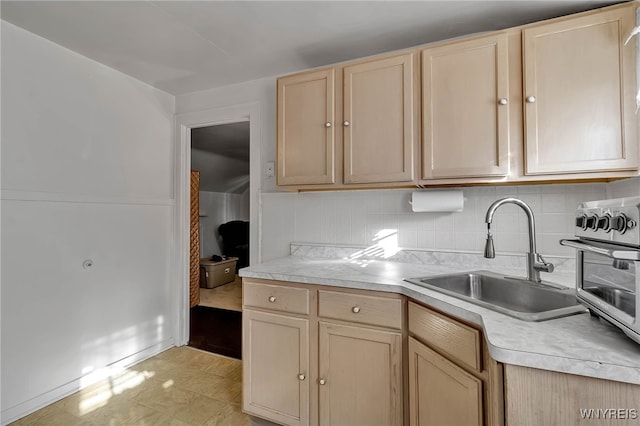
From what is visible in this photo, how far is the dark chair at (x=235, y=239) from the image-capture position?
18.3ft

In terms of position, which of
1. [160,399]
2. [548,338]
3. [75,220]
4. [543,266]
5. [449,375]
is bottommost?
[160,399]

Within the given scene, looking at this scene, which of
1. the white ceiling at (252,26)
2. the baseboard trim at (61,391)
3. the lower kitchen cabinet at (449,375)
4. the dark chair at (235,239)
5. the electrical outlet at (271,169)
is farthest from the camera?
the dark chair at (235,239)

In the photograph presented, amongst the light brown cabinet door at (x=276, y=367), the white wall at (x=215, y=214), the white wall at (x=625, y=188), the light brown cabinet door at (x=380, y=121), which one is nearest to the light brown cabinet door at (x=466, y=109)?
the light brown cabinet door at (x=380, y=121)

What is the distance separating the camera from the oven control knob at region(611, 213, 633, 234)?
2.34 ft

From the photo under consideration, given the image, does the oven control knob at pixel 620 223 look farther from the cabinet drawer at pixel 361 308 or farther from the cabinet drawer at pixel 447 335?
the cabinet drawer at pixel 361 308

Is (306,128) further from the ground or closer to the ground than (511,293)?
further from the ground

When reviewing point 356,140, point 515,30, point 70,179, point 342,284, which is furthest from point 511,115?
point 70,179

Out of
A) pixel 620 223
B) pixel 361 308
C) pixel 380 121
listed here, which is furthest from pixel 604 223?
pixel 380 121

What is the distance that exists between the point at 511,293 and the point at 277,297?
114 centimetres

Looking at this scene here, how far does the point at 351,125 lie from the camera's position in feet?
5.72

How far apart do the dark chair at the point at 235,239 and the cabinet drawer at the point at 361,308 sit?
14.4 feet

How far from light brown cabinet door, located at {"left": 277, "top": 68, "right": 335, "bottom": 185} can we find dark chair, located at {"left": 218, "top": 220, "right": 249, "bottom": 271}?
3937 mm

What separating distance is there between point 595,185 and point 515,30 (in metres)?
0.90

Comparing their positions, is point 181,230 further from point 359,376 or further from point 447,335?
point 447,335
